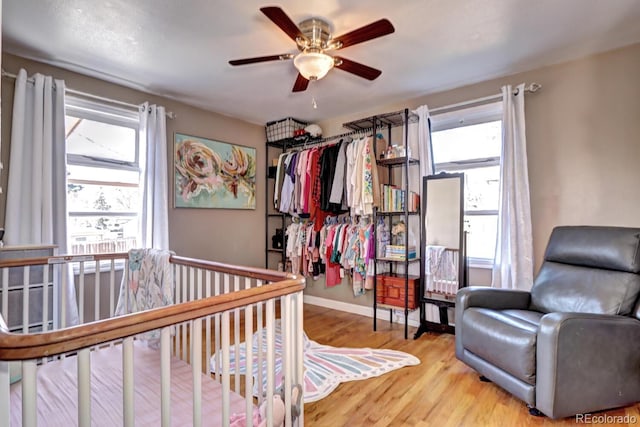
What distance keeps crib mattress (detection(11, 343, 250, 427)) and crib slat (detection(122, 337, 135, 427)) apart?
27.4 inches

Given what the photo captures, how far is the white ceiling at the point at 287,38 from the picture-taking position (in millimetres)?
1888

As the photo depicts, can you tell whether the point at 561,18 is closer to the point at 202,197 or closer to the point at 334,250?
the point at 334,250

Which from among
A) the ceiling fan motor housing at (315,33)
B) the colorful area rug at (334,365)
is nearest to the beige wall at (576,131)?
the colorful area rug at (334,365)

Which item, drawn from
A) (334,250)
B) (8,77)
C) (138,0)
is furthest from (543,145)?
(8,77)

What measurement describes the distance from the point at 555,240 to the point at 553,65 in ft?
4.69

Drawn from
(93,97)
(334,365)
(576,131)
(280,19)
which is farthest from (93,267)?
(576,131)

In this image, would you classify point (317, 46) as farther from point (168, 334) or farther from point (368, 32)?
point (168, 334)

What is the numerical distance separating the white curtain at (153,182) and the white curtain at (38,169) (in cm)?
60

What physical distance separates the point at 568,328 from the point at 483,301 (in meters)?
0.61

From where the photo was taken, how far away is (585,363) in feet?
5.54

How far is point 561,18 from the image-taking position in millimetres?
2006

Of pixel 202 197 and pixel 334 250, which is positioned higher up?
pixel 202 197

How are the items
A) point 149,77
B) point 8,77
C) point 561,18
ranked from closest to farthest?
point 561,18 → point 8,77 → point 149,77

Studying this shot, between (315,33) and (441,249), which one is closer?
(315,33)
